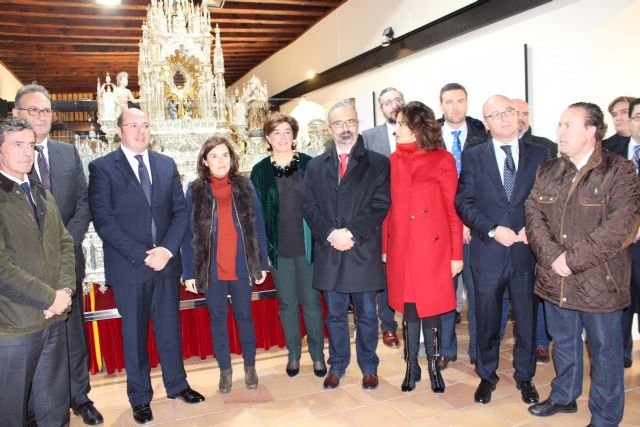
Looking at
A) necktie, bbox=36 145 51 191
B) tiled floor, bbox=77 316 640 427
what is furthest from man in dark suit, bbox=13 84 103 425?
tiled floor, bbox=77 316 640 427

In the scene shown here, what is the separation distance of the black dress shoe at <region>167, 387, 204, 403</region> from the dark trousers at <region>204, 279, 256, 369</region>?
0.71 feet

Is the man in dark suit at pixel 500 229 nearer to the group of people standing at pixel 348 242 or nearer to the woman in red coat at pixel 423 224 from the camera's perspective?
the group of people standing at pixel 348 242

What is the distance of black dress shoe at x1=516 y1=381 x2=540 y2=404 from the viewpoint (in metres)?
2.76

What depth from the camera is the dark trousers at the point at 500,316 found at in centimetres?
272

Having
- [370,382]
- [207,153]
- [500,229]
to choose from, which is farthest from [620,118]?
[207,153]

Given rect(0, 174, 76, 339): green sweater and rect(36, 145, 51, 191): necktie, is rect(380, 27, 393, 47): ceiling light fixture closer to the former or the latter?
rect(36, 145, 51, 191): necktie

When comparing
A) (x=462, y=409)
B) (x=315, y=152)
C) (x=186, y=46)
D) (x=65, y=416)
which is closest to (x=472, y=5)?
(x=315, y=152)

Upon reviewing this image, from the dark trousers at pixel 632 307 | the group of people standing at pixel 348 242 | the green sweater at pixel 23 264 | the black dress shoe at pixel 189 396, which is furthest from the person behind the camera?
the dark trousers at pixel 632 307

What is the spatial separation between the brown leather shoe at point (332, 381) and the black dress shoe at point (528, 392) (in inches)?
41.0

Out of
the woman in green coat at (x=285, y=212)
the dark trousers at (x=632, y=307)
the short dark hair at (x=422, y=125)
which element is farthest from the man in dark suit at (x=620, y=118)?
the woman in green coat at (x=285, y=212)

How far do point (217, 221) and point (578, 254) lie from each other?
6.16ft

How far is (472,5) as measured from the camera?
15.9 ft

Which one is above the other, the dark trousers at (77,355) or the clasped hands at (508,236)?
the clasped hands at (508,236)

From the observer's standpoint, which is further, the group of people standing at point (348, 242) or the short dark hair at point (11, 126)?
the group of people standing at point (348, 242)
